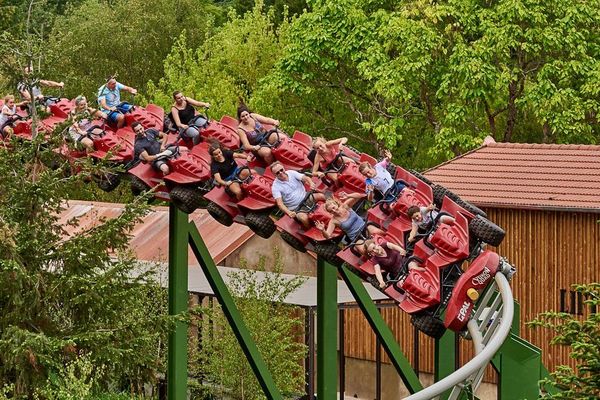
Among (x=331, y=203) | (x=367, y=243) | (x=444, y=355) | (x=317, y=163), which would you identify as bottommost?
(x=444, y=355)

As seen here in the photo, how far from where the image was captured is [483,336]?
15.3 metres

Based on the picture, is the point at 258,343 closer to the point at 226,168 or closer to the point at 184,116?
the point at 184,116

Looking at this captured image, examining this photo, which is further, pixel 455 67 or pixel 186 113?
pixel 455 67

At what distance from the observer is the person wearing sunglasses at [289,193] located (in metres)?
16.6

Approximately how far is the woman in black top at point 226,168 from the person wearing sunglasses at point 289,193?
437mm

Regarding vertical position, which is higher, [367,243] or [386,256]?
[367,243]

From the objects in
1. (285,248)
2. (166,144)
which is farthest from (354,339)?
(166,144)

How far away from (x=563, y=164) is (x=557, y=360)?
292 cm

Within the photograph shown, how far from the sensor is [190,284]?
76.7 feet

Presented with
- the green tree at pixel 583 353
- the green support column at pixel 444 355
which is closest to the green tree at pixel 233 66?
the green support column at pixel 444 355

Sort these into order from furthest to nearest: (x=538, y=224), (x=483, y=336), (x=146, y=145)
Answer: (x=538, y=224)
(x=146, y=145)
(x=483, y=336)

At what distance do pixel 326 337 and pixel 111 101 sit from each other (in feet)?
12.2

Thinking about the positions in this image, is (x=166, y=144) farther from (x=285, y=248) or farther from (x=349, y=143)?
(x=349, y=143)

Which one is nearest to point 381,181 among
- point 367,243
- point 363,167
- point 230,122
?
point 363,167
